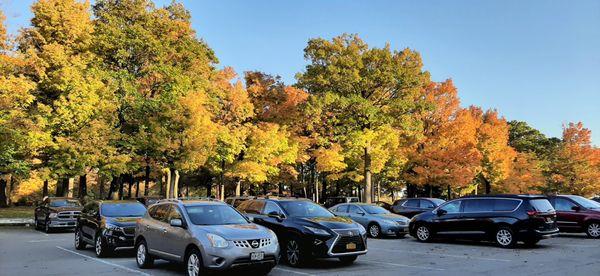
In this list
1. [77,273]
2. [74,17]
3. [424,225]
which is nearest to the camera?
[77,273]

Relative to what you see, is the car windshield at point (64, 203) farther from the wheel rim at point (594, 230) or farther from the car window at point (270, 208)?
the wheel rim at point (594, 230)

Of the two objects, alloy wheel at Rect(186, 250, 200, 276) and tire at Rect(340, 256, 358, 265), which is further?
tire at Rect(340, 256, 358, 265)

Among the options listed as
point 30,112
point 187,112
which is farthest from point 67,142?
point 187,112

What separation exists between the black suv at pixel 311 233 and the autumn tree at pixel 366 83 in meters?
21.4

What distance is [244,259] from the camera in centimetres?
912

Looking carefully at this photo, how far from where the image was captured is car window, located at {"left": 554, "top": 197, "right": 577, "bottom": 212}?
18.9 m

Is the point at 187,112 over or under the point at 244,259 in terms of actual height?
over

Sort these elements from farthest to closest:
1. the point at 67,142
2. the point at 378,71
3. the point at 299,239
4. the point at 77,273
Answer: the point at 378,71, the point at 67,142, the point at 299,239, the point at 77,273

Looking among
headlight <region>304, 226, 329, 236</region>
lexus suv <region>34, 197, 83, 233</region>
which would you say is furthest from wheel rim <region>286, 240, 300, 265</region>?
lexus suv <region>34, 197, 83, 233</region>

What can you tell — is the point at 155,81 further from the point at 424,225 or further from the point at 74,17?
the point at 424,225

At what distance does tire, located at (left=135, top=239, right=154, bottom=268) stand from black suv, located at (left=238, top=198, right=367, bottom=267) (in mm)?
3046

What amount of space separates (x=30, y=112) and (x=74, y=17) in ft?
23.8

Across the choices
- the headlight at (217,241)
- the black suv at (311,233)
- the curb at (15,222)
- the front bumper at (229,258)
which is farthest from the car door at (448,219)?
the curb at (15,222)

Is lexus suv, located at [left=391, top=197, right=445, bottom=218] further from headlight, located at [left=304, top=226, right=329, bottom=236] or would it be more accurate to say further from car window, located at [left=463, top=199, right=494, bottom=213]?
headlight, located at [left=304, top=226, right=329, bottom=236]
